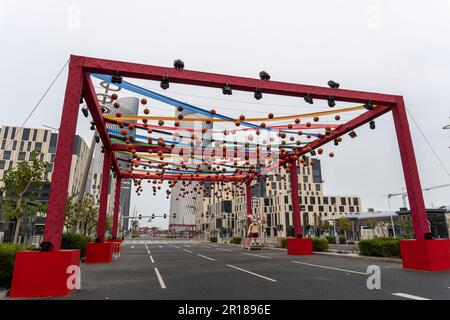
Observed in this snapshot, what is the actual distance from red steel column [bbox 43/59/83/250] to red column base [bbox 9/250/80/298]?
59 cm

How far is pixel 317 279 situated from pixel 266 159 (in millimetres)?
13083

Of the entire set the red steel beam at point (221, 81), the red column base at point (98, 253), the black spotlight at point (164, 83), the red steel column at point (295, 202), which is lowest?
the red column base at point (98, 253)

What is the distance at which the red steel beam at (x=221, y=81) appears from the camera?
10445 mm

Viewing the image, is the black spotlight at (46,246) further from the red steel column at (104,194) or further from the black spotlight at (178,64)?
the red steel column at (104,194)

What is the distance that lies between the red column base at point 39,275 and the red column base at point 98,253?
942cm

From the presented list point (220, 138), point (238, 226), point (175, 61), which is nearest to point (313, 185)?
point (238, 226)

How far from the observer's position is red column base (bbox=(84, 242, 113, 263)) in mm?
16234

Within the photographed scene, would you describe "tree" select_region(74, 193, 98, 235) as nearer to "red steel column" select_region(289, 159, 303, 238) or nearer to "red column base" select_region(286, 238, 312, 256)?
"red column base" select_region(286, 238, 312, 256)

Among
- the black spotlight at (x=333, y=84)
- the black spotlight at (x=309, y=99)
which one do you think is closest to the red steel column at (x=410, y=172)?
the black spotlight at (x=333, y=84)

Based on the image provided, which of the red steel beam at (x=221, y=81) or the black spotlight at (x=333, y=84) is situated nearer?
the red steel beam at (x=221, y=81)

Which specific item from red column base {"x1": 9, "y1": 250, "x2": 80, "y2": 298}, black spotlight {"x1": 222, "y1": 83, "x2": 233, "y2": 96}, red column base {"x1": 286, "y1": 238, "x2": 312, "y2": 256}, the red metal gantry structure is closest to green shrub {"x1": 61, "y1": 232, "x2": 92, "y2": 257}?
the red metal gantry structure

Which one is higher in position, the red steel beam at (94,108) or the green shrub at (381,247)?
the red steel beam at (94,108)

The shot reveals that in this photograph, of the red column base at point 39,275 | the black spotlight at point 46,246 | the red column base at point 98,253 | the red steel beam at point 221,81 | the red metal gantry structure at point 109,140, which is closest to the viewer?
the red column base at point 39,275

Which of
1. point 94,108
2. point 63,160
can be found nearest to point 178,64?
point 94,108
